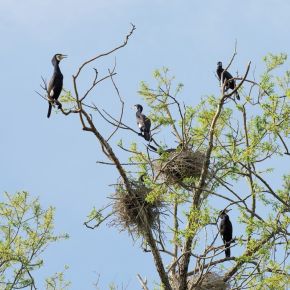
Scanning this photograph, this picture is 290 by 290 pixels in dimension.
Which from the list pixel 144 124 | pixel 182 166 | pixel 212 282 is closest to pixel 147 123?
pixel 144 124

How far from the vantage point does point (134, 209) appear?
16.7 metres

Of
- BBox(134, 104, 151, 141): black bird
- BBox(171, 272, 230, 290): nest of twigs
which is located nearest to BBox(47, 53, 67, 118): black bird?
BBox(134, 104, 151, 141): black bird

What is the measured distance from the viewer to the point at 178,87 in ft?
62.5

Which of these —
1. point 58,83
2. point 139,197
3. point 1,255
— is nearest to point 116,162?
point 139,197

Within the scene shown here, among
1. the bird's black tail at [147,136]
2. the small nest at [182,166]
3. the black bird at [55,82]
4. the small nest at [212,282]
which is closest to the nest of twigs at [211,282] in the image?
the small nest at [212,282]

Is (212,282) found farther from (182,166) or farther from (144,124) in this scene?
(144,124)

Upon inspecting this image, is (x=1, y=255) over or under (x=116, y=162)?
over

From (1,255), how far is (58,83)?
4.39 meters

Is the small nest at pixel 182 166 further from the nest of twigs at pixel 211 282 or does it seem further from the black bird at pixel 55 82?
the black bird at pixel 55 82

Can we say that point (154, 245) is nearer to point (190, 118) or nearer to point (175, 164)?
point (175, 164)

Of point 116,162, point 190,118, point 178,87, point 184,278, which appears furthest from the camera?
point 178,87

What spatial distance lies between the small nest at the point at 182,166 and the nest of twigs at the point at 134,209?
1.82ft

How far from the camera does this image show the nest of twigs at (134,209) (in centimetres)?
1662

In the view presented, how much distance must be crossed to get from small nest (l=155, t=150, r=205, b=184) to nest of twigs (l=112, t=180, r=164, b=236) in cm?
56
